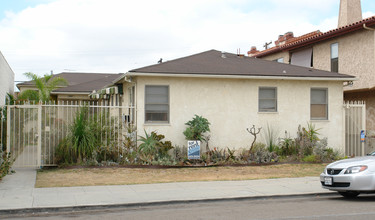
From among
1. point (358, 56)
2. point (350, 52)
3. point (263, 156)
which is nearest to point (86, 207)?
point (263, 156)

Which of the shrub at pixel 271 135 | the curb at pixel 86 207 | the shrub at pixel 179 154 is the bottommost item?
the curb at pixel 86 207

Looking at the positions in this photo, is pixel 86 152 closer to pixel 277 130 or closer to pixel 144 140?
pixel 144 140

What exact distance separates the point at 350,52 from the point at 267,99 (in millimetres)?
6171

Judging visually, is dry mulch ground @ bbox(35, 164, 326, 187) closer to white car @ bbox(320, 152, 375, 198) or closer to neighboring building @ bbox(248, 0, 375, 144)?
white car @ bbox(320, 152, 375, 198)

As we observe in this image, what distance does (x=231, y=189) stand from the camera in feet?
39.5

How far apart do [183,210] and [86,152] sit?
6.87 m

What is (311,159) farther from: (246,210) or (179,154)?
(246,210)

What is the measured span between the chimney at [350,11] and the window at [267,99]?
10566mm

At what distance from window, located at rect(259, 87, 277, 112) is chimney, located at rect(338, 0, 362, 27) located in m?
10.6

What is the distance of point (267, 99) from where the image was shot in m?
18.7

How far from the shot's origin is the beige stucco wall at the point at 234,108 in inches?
687

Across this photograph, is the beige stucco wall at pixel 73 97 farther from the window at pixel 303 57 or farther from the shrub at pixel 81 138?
the shrub at pixel 81 138

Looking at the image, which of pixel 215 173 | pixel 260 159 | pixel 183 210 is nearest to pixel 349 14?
pixel 260 159

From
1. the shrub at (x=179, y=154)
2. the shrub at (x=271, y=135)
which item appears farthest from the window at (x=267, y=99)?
the shrub at (x=179, y=154)
